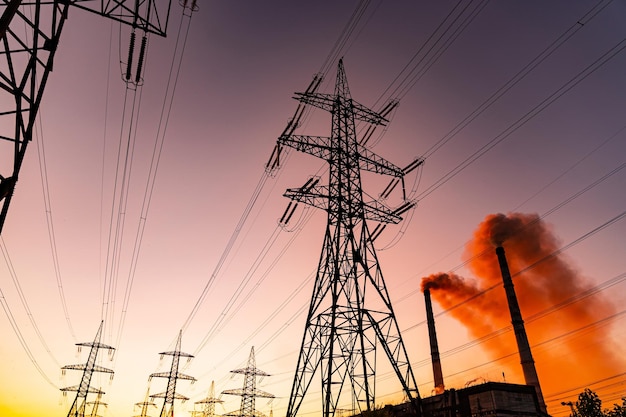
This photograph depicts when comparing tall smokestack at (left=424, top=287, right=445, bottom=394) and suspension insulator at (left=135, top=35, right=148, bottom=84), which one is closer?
suspension insulator at (left=135, top=35, right=148, bottom=84)

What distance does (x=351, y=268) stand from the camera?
21.2 metres

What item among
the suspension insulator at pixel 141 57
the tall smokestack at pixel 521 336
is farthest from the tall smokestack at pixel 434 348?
the suspension insulator at pixel 141 57

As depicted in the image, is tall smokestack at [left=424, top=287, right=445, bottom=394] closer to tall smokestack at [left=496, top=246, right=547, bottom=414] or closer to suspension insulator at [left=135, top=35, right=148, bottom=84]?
tall smokestack at [left=496, top=246, right=547, bottom=414]

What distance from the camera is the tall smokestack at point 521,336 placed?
39.9m

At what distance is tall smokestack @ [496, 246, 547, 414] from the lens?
131 ft

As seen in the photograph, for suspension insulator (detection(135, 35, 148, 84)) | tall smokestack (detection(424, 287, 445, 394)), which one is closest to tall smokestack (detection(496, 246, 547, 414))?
tall smokestack (detection(424, 287, 445, 394))

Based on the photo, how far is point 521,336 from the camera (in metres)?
41.8

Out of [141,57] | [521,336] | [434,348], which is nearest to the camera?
[141,57]

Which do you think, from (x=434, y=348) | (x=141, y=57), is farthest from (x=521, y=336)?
(x=141, y=57)

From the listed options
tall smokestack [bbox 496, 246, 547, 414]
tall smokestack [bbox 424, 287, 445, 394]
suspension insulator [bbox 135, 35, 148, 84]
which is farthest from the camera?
tall smokestack [bbox 424, 287, 445, 394]

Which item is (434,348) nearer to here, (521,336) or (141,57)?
(521,336)

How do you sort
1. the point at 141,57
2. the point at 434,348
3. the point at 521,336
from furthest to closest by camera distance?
the point at 434,348
the point at 521,336
the point at 141,57

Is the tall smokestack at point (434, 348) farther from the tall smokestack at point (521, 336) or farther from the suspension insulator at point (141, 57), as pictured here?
the suspension insulator at point (141, 57)

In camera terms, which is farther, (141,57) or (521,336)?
(521,336)
